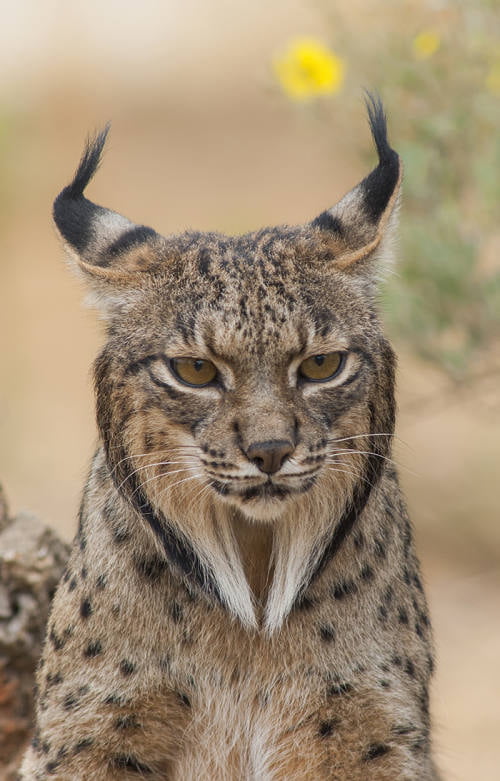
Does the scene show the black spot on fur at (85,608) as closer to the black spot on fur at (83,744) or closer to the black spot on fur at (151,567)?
the black spot on fur at (151,567)

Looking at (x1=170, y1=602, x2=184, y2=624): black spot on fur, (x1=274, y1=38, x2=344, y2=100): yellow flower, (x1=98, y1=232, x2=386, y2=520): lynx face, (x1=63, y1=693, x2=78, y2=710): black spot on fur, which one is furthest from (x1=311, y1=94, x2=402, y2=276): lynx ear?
(x1=274, y1=38, x2=344, y2=100): yellow flower

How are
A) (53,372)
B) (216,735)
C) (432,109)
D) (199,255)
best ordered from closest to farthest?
(199,255), (216,735), (432,109), (53,372)

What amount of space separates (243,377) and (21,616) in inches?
91.1

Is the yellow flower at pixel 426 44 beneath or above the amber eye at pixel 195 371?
above

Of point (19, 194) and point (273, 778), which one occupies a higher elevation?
point (19, 194)

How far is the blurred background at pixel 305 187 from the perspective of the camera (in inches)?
305

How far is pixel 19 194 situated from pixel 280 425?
46.5ft

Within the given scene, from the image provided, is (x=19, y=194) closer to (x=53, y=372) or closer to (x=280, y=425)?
(x=53, y=372)

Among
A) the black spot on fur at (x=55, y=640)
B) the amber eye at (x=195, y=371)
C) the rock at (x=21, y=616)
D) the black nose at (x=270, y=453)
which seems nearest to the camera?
the black nose at (x=270, y=453)

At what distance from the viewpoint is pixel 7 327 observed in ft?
53.2

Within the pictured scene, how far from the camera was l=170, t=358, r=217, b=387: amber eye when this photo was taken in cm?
381

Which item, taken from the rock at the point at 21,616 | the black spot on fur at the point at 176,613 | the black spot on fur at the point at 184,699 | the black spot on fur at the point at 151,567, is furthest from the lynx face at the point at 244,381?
the rock at the point at 21,616

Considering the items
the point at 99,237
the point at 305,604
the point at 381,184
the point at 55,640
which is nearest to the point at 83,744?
the point at 55,640

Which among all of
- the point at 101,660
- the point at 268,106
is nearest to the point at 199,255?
the point at 101,660
